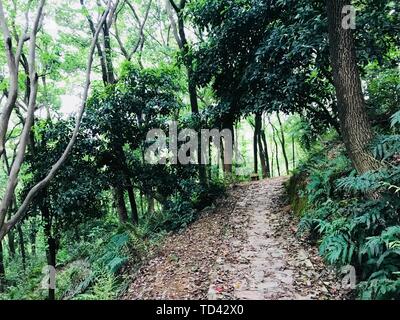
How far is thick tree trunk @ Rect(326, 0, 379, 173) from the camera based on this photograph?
578 centimetres

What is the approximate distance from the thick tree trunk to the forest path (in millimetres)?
2164

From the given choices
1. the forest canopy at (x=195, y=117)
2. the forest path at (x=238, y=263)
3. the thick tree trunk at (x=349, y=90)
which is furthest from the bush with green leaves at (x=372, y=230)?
the forest path at (x=238, y=263)

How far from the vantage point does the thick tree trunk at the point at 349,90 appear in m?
5.78

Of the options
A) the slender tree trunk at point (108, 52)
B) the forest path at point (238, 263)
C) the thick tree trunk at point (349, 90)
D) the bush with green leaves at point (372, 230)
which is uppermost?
the slender tree trunk at point (108, 52)

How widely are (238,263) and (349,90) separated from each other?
389cm

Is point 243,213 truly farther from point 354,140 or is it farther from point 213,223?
point 354,140

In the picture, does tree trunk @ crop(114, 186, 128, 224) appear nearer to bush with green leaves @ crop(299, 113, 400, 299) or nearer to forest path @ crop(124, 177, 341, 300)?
forest path @ crop(124, 177, 341, 300)

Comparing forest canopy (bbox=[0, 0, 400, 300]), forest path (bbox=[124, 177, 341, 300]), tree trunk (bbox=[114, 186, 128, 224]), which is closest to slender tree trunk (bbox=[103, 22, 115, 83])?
forest canopy (bbox=[0, 0, 400, 300])

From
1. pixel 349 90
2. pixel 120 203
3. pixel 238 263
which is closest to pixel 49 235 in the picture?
pixel 120 203

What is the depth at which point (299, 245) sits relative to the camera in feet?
21.6

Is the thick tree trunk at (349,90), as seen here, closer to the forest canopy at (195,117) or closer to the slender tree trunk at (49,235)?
the forest canopy at (195,117)

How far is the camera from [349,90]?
587 cm

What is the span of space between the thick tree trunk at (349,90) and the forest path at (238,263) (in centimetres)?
216
